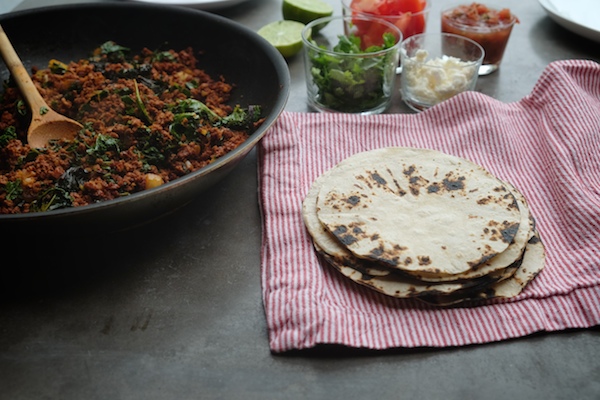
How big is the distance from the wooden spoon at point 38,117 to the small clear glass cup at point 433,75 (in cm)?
121

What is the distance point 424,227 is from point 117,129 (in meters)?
0.96

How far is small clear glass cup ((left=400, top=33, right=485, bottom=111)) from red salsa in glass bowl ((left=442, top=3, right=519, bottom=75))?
0.33 feet

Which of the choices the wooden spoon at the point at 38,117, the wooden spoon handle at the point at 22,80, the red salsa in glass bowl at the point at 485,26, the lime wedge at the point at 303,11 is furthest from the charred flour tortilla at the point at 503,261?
the lime wedge at the point at 303,11

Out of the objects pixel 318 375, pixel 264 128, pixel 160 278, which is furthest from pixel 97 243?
pixel 318 375

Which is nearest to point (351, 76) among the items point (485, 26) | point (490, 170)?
point (490, 170)

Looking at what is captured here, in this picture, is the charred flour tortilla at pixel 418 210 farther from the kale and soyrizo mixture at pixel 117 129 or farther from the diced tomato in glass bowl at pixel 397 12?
the diced tomato in glass bowl at pixel 397 12

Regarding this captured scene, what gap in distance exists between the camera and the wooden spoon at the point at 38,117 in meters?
1.79

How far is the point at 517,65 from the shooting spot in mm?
2555

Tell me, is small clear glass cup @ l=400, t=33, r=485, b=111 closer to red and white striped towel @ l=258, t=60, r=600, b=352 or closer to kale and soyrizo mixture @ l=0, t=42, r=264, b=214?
red and white striped towel @ l=258, t=60, r=600, b=352

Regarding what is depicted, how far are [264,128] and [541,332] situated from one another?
2.87 ft

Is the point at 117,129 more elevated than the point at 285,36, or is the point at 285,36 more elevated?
the point at 117,129

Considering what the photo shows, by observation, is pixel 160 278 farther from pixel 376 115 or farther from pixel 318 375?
pixel 376 115

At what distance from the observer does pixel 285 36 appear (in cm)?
255

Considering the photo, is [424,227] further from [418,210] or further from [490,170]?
[490,170]
